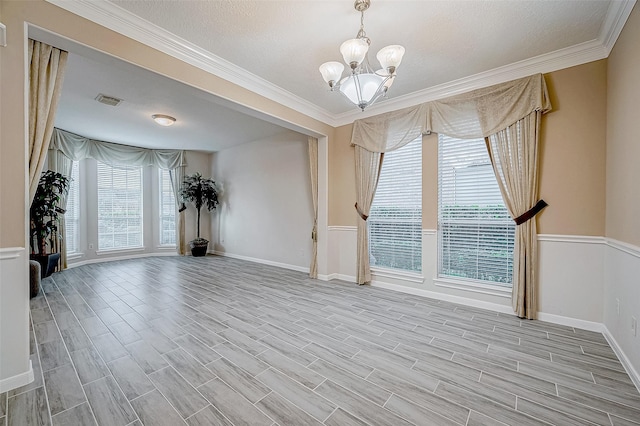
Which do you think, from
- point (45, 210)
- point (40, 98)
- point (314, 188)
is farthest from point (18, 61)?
point (45, 210)

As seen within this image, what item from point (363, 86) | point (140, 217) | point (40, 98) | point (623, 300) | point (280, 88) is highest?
point (280, 88)

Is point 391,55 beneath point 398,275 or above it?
above

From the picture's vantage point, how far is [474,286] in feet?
11.2

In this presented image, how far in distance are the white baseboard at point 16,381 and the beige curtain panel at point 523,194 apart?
4.53m

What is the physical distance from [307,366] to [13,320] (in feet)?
6.85

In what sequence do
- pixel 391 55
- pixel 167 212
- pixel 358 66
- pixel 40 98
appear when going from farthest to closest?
pixel 167 212
pixel 358 66
pixel 391 55
pixel 40 98

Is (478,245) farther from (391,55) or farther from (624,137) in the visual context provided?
(391,55)

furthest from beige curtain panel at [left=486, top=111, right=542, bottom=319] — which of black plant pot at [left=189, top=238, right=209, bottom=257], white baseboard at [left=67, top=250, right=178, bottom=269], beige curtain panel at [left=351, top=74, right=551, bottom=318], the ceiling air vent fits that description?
white baseboard at [left=67, top=250, right=178, bottom=269]

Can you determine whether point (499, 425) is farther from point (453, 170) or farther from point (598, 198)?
point (453, 170)

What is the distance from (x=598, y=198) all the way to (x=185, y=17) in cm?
→ 440

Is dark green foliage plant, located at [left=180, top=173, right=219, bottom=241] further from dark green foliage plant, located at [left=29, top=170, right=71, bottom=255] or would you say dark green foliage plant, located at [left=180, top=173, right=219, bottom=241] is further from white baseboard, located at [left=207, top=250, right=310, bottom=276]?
dark green foliage plant, located at [left=29, top=170, right=71, bottom=255]

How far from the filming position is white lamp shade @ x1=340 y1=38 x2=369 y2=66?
6.76 ft

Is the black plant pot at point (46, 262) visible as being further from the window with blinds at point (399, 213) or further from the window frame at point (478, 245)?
the window frame at point (478, 245)

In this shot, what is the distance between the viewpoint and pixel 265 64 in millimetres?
3088
